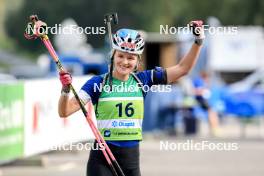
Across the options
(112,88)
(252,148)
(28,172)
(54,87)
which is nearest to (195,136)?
(252,148)

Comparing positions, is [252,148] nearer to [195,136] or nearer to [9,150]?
[195,136]

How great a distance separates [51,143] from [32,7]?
52155mm

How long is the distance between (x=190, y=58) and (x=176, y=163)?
9459 millimetres

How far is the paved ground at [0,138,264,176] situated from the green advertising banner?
0.39 m

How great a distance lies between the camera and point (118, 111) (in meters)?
8.60

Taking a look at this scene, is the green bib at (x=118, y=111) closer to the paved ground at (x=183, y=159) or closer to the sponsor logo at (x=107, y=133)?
the sponsor logo at (x=107, y=133)

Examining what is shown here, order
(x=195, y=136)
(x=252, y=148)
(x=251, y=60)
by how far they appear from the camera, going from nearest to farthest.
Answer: (x=252, y=148)
(x=195, y=136)
(x=251, y=60)

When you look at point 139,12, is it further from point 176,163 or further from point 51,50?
point 51,50

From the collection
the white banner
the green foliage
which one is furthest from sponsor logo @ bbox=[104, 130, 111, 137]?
the green foliage

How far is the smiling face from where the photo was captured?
8500 millimetres

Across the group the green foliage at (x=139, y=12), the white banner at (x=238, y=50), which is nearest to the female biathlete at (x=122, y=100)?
the white banner at (x=238, y=50)

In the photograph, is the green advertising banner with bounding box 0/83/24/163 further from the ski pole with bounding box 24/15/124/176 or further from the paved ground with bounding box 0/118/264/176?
the ski pole with bounding box 24/15/124/176

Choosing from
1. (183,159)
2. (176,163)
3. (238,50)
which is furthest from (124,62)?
(238,50)

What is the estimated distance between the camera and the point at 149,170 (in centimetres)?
1653
